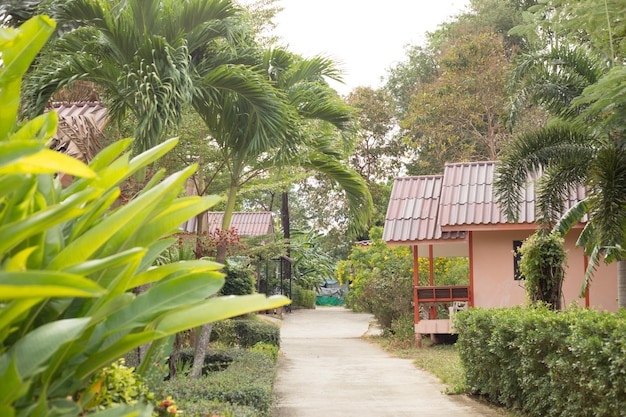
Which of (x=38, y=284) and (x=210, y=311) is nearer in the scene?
(x=38, y=284)

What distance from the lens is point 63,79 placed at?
862 centimetres

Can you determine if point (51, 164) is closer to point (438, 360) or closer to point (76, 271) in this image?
point (76, 271)

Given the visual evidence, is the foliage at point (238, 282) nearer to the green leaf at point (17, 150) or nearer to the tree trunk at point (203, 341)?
the tree trunk at point (203, 341)

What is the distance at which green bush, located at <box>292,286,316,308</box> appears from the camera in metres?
38.6

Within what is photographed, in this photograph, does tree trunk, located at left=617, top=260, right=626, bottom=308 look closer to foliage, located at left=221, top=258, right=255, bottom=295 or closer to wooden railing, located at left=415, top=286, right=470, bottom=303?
wooden railing, located at left=415, top=286, right=470, bottom=303

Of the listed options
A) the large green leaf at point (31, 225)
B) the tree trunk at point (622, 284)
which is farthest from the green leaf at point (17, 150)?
the tree trunk at point (622, 284)

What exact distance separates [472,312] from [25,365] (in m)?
10.2

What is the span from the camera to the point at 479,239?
58.8 ft

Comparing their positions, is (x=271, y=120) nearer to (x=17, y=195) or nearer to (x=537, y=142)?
(x=537, y=142)

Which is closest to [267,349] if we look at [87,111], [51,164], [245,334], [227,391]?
[245,334]

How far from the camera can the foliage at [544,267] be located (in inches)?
404

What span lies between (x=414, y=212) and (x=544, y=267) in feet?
28.7

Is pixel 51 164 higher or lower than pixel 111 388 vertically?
higher

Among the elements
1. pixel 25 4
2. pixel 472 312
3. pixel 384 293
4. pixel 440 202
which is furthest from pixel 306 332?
pixel 25 4
